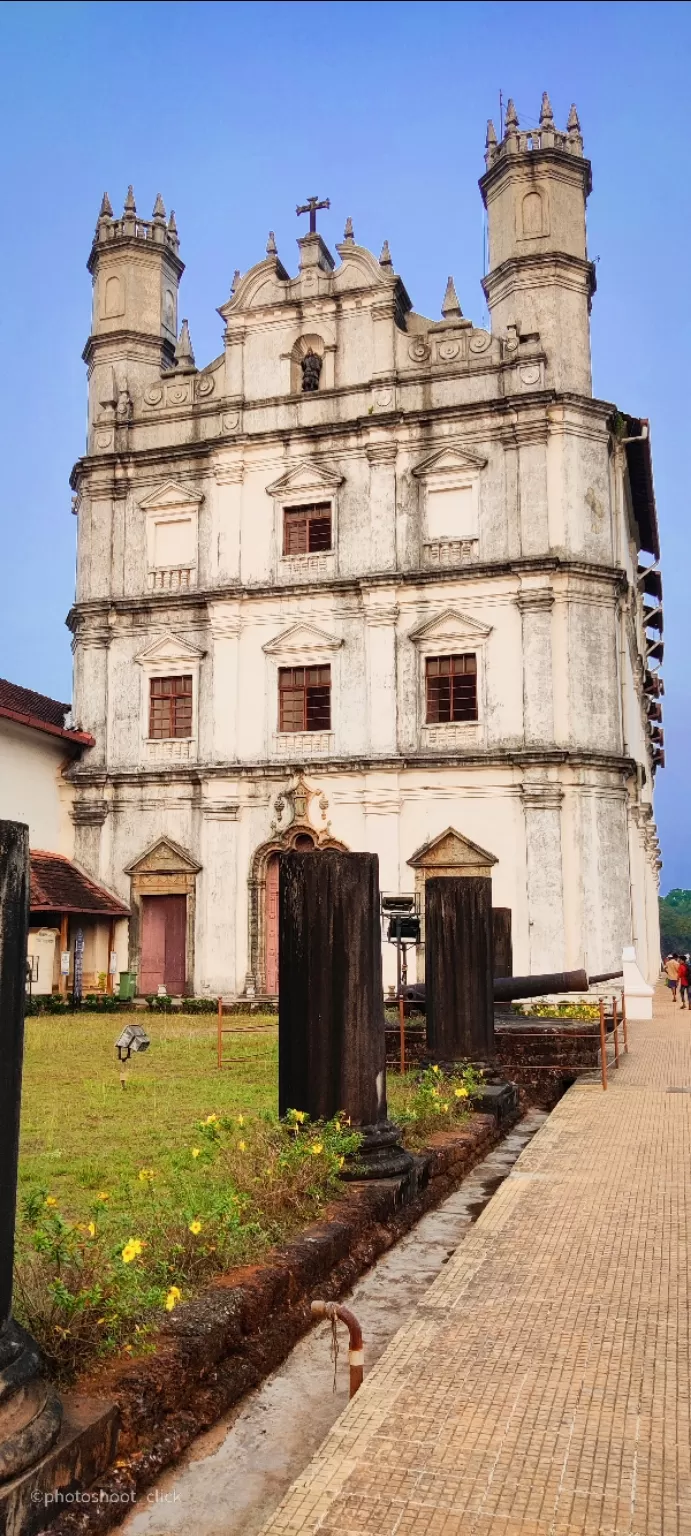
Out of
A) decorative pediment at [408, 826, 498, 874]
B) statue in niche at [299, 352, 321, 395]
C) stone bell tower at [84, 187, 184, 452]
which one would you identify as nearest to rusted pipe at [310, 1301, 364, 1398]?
decorative pediment at [408, 826, 498, 874]

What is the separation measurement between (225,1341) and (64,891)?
19233 millimetres

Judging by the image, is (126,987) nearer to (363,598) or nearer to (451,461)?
(363,598)

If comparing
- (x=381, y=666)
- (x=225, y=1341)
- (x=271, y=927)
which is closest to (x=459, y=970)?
(x=225, y=1341)

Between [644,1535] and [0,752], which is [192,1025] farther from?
[644,1535]

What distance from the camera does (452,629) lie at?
72.7ft

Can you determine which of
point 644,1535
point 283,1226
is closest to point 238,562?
point 283,1226

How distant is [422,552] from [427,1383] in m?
20.0

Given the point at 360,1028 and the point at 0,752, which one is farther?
the point at 0,752

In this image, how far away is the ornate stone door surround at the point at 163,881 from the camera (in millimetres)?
23375

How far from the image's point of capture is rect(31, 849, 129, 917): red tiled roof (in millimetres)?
21625

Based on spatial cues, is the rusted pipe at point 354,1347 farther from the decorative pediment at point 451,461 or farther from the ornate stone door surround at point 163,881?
the decorative pediment at point 451,461

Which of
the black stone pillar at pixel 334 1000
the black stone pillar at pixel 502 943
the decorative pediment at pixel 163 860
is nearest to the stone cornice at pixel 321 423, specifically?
the decorative pediment at pixel 163 860

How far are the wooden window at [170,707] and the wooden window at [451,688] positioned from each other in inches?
205

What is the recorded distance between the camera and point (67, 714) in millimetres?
27641
